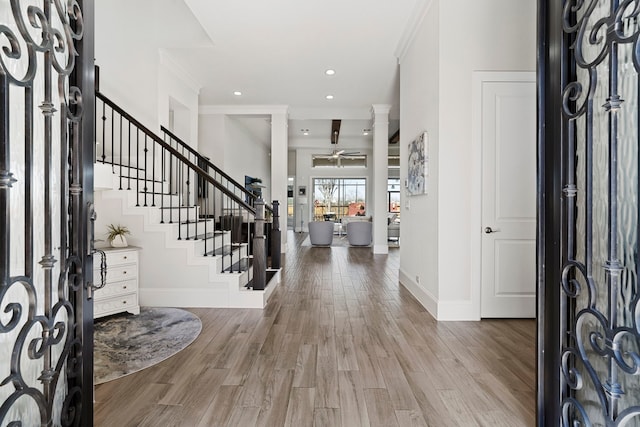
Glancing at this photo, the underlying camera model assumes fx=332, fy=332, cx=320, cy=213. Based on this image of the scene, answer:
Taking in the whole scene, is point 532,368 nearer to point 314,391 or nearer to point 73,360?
point 314,391

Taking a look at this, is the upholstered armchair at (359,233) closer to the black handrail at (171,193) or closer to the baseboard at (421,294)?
the baseboard at (421,294)

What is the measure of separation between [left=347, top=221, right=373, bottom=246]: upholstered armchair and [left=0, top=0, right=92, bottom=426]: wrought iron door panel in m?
7.81

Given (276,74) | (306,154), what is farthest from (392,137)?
(276,74)

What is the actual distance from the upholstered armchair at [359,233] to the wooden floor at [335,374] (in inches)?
212

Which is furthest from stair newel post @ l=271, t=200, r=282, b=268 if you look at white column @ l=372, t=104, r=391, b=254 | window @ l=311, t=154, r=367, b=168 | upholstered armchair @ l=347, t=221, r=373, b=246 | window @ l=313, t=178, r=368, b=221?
window @ l=313, t=178, r=368, b=221

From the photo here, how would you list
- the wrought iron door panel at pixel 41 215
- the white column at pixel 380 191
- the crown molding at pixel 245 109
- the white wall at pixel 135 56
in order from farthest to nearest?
1. the white column at pixel 380 191
2. the crown molding at pixel 245 109
3. the white wall at pixel 135 56
4. the wrought iron door panel at pixel 41 215

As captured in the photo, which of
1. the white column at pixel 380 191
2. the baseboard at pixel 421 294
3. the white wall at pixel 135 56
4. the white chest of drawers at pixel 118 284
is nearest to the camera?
the white chest of drawers at pixel 118 284

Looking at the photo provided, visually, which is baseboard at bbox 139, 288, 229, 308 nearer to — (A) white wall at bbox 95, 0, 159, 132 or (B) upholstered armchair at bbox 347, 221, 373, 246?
(A) white wall at bbox 95, 0, 159, 132

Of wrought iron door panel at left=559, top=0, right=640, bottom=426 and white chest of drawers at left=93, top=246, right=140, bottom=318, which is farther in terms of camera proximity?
white chest of drawers at left=93, top=246, right=140, bottom=318

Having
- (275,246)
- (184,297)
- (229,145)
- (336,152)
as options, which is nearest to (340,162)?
(336,152)

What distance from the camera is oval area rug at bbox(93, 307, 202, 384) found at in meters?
2.28

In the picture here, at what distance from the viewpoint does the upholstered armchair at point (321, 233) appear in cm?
897

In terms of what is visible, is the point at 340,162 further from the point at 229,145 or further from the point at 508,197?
the point at 508,197

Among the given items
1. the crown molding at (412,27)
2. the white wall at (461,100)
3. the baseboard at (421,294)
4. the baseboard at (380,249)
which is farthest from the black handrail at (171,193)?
the baseboard at (380,249)
